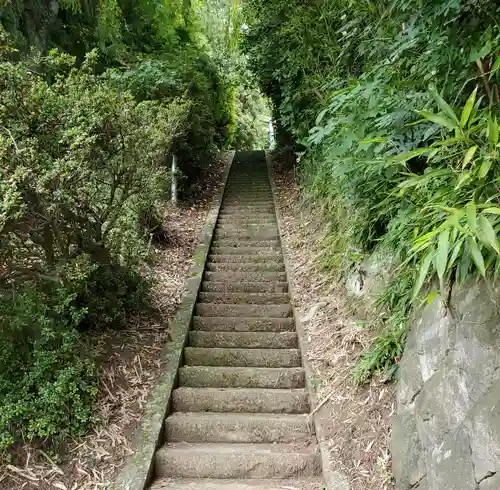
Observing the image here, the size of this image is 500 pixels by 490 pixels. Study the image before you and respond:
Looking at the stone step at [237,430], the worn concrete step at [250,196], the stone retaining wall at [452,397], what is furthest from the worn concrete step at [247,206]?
the stone retaining wall at [452,397]

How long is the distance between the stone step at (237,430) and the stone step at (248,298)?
185cm

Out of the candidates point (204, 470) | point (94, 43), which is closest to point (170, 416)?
point (204, 470)

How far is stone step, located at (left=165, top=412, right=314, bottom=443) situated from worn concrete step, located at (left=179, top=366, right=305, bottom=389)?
0.44m

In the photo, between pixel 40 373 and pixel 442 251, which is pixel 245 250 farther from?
pixel 442 251

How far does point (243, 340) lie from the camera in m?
4.58

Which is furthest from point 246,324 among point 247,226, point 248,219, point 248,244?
point 248,219

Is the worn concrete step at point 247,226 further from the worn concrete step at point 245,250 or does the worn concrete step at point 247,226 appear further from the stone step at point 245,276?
the stone step at point 245,276

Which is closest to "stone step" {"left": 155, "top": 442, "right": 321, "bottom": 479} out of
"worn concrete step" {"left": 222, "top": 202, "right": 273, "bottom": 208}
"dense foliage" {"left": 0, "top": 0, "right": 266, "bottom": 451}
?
"dense foliage" {"left": 0, "top": 0, "right": 266, "bottom": 451}

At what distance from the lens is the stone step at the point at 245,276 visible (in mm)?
5879

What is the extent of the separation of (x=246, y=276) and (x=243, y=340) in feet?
4.67

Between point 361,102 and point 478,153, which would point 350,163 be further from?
point 478,153

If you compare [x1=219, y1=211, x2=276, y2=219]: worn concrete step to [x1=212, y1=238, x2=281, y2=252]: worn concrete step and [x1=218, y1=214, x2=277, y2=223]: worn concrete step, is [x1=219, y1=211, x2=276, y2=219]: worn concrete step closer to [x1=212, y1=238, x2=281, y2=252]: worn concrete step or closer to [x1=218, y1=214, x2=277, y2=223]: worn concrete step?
[x1=218, y1=214, x2=277, y2=223]: worn concrete step

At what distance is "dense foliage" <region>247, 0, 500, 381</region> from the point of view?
1.89m

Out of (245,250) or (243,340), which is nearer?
(243,340)
